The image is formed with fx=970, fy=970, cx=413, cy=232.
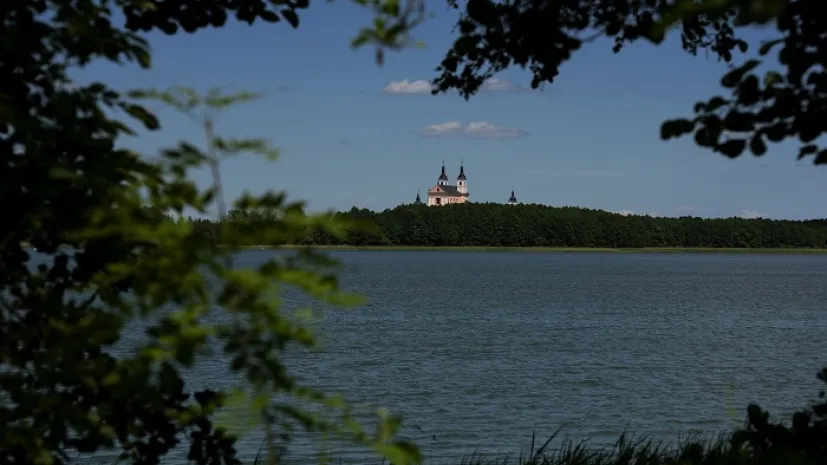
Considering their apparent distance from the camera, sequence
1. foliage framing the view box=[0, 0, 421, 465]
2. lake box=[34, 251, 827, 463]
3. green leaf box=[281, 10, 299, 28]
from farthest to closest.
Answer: lake box=[34, 251, 827, 463] → green leaf box=[281, 10, 299, 28] → foliage framing the view box=[0, 0, 421, 465]

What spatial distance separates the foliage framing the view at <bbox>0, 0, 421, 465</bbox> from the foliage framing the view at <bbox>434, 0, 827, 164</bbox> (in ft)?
2.67

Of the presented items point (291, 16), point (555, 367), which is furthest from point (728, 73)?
point (555, 367)

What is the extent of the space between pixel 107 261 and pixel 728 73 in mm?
2137

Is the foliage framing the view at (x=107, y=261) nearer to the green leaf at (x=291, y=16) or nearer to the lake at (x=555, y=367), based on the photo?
the green leaf at (x=291, y=16)

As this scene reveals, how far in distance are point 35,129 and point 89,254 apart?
764 millimetres

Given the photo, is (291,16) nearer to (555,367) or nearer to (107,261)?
(107,261)

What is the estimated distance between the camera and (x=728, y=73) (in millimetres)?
3008

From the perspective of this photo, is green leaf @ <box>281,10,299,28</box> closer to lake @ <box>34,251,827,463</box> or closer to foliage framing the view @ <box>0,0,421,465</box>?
foliage framing the view @ <box>0,0,421,465</box>

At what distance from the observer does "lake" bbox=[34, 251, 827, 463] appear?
757 inches

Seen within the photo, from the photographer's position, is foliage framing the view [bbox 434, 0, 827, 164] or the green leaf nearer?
foliage framing the view [bbox 434, 0, 827, 164]

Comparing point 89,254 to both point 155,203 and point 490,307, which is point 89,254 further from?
point 490,307

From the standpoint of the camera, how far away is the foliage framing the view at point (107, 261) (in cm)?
236

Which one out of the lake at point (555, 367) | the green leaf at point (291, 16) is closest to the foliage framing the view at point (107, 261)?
the green leaf at point (291, 16)

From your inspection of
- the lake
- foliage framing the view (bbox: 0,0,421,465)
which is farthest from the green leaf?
the lake
